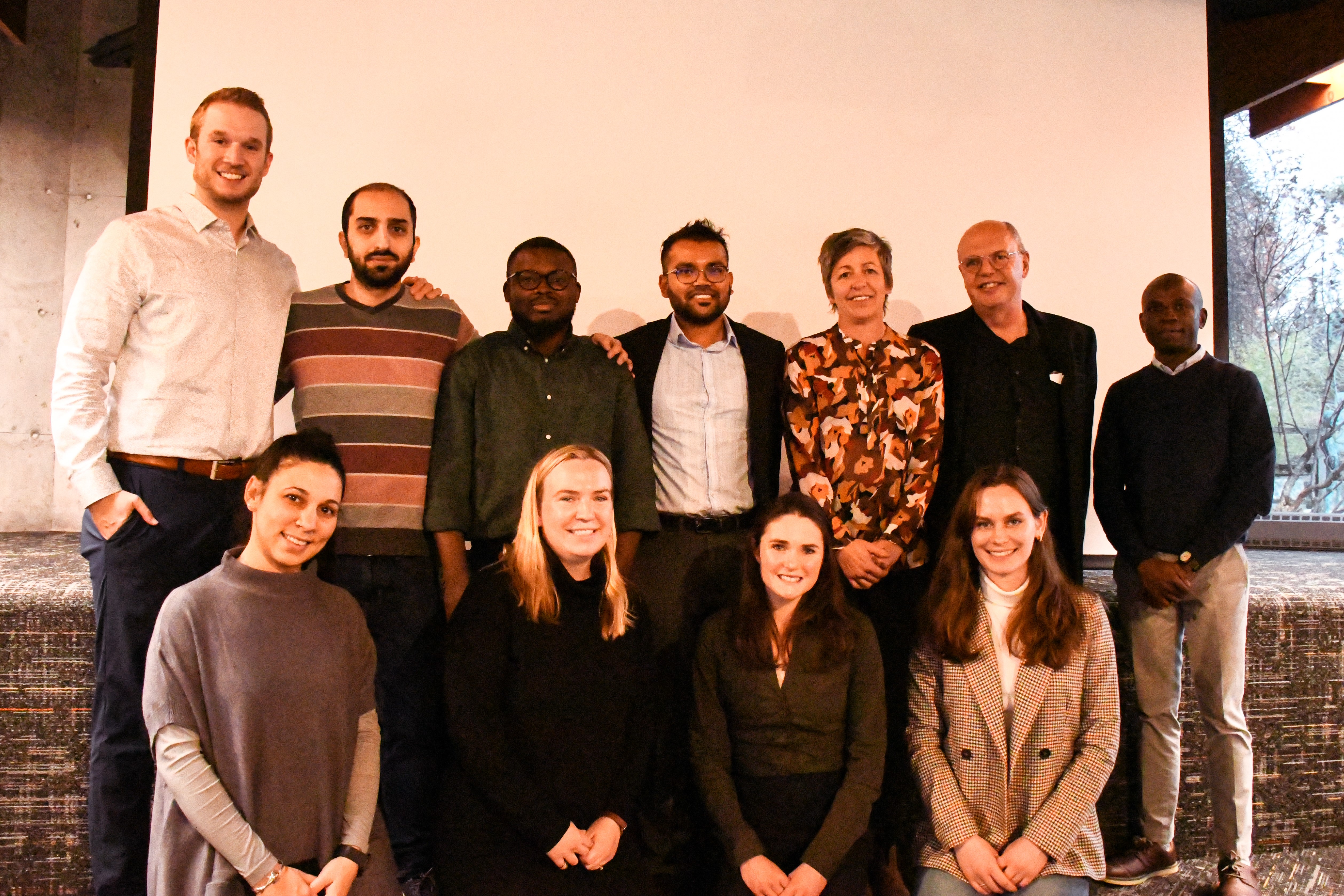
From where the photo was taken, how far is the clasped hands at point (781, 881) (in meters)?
1.97

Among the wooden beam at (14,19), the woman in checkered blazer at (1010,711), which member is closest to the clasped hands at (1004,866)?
the woman in checkered blazer at (1010,711)

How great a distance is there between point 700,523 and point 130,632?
4.51 ft

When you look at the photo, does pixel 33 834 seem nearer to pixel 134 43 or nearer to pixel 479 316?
pixel 479 316

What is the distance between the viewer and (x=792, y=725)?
2.12 m

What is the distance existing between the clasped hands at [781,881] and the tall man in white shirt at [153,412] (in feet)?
4.59

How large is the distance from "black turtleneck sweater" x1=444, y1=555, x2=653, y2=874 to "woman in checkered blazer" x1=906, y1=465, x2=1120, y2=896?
2.25 feet

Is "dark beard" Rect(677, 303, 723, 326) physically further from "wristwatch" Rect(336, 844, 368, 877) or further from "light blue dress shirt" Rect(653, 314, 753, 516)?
"wristwatch" Rect(336, 844, 368, 877)

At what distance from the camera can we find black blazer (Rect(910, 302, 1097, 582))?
8.63 feet

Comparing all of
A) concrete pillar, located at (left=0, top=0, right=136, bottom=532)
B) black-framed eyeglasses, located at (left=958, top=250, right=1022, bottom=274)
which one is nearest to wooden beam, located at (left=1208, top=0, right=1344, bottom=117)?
black-framed eyeglasses, located at (left=958, top=250, right=1022, bottom=274)

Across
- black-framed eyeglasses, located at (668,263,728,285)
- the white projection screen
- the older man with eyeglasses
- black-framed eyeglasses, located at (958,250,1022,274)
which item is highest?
the white projection screen

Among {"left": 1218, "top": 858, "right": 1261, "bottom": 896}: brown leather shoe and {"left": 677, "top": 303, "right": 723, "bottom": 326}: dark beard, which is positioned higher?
{"left": 677, "top": 303, "right": 723, "bottom": 326}: dark beard

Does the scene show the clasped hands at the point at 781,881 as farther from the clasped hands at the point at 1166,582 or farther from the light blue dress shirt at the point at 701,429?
the clasped hands at the point at 1166,582

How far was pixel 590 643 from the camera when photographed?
2.07 m

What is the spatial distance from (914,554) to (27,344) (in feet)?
10.8
